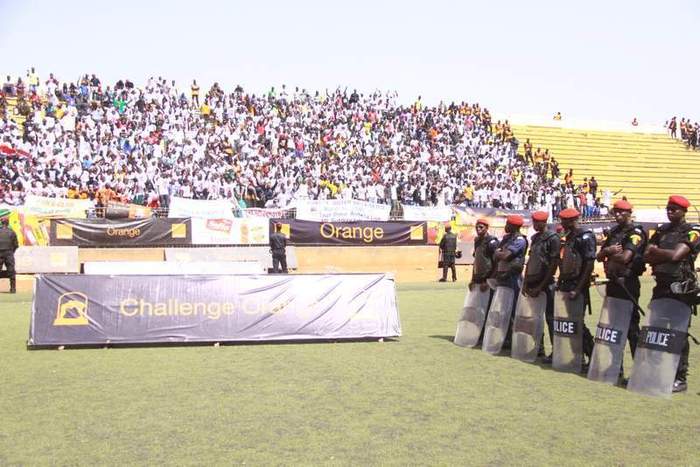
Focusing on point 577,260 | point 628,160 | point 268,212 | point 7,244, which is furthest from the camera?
point 628,160

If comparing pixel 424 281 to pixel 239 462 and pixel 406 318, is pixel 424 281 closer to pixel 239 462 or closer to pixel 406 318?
pixel 406 318

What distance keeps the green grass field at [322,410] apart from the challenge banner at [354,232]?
1651 cm

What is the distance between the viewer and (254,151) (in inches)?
1324

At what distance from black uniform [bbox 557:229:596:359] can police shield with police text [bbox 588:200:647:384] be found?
1.55ft

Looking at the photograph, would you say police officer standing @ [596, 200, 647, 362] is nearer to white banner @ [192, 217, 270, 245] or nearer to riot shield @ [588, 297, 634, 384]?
riot shield @ [588, 297, 634, 384]

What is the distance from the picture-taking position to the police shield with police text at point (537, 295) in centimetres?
1009

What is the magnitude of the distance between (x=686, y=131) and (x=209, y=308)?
Result: 47.4 m

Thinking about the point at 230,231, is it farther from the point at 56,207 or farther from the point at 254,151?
the point at 254,151

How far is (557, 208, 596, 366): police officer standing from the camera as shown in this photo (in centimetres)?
931

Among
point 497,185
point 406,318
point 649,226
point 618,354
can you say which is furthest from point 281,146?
point 618,354

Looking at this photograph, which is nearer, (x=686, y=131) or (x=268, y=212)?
(x=268, y=212)

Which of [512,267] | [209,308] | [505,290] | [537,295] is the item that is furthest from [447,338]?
[209,308]

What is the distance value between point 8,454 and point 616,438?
15.3 feet

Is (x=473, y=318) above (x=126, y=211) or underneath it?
underneath
